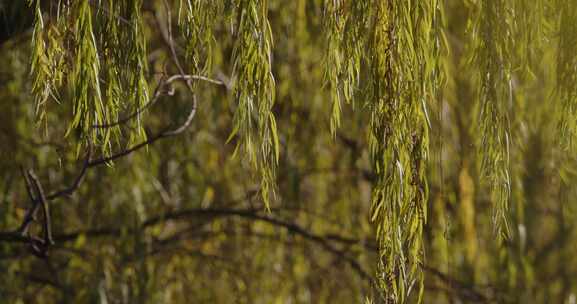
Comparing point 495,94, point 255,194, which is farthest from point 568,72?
point 255,194

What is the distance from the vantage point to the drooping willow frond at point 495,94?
1.76 metres

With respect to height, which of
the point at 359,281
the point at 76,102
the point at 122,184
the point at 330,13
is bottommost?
the point at 359,281

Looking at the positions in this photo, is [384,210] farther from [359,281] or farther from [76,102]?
[359,281]

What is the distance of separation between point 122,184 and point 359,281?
28.0 inches

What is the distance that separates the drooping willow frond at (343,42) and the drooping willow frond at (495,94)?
21 cm

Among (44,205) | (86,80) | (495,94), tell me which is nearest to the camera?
(86,80)

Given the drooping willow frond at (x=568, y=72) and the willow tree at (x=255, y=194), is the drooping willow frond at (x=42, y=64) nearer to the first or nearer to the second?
the willow tree at (x=255, y=194)

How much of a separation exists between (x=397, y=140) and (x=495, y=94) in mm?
204

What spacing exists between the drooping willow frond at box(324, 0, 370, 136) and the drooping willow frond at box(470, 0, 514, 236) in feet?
0.68

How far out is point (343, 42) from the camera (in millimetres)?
1690

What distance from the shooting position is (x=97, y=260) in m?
2.88

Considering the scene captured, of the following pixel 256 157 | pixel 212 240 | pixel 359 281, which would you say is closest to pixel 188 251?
pixel 212 240

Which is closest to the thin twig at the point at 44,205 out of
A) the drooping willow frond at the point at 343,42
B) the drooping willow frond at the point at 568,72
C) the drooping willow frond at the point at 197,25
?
the drooping willow frond at the point at 197,25

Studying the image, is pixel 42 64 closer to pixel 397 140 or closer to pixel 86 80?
pixel 86 80
